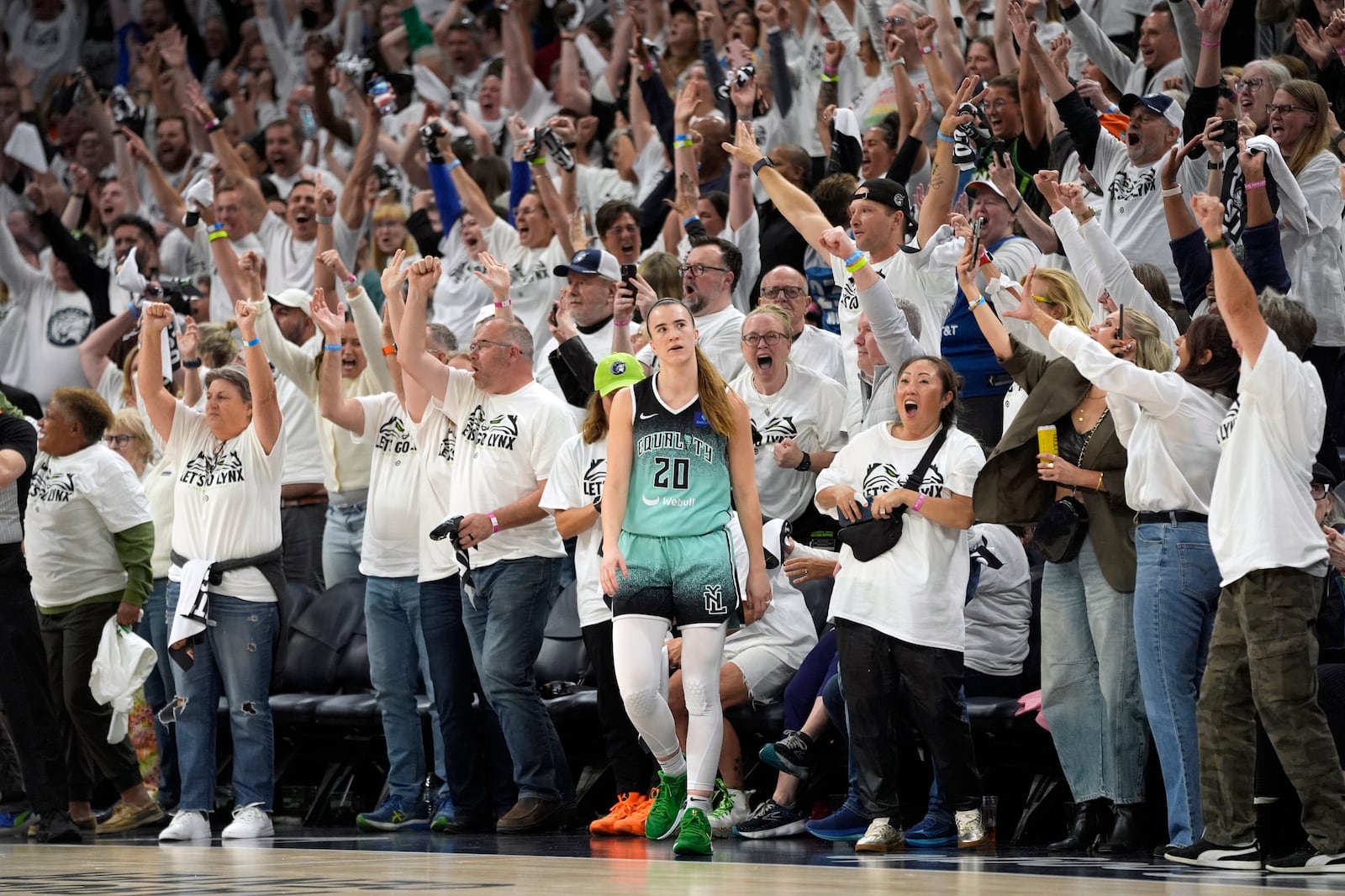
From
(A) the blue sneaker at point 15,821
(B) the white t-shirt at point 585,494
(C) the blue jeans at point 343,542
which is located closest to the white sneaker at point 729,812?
(B) the white t-shirt at point 585,494

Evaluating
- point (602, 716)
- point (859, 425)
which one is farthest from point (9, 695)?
point (859, 425)

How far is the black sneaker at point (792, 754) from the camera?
257 inches

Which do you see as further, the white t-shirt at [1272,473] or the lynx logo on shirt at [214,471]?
the lynx logo on shirt at [214,471]

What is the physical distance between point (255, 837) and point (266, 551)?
4.12ft

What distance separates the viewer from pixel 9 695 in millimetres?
7605

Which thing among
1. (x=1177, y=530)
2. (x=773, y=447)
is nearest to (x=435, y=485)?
(x=773, y=447)

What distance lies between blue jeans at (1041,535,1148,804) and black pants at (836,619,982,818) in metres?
0.32

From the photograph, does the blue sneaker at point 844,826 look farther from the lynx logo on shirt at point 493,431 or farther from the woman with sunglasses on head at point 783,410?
the lynx logo on shirt at point 493,431

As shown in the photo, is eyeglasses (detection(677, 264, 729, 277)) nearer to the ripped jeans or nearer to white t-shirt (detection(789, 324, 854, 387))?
white t-shirt (detection(789, 324, 854, 387))

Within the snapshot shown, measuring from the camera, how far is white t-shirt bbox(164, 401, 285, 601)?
7.69 meters

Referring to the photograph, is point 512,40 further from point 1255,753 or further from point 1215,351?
point 1255,753

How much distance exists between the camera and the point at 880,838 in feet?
19.8

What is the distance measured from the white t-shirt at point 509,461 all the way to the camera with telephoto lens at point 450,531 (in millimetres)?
135

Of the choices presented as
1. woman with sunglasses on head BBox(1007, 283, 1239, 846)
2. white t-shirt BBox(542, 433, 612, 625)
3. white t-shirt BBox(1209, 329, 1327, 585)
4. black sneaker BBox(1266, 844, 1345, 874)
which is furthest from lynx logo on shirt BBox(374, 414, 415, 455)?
black sneaker BBox(1266, 844, 1345, 874)
